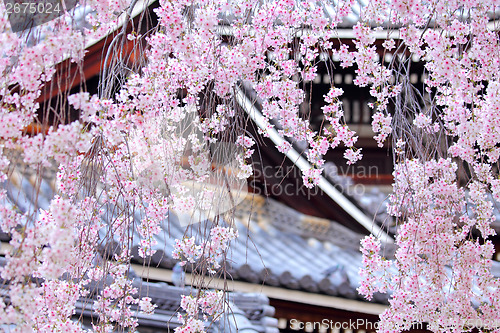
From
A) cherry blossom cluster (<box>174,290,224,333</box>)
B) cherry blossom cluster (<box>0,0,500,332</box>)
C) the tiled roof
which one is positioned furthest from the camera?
the tiled roof

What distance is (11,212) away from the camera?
6.19 ft

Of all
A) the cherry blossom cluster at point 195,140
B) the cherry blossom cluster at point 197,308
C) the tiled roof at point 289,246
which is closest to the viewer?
the cherry blossom cluster at point 195,140

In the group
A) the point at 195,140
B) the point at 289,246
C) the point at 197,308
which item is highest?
the point at 195,140

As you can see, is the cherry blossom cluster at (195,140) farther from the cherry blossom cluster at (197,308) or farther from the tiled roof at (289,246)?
the tiled roof at (289,246)

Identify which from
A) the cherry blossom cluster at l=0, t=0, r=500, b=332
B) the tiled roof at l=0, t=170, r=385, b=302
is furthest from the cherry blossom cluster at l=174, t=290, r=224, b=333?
the tiled roof at l=0, t=170, r=385, b=302

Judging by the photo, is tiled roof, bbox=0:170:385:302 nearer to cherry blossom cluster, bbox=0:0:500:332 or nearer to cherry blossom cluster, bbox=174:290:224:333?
cherry blossom cluster, bbox=0:0:500:332

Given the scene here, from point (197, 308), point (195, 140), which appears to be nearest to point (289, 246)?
point (195, 140)

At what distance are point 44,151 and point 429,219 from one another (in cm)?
181

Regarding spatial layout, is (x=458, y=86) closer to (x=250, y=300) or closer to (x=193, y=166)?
(x=193, y=166)

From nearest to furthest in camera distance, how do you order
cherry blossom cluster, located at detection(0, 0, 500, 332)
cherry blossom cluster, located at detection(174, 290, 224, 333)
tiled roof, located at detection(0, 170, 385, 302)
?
cherry blossom cluster, located at detection(0, 0, 500, 332) → cherry blossom cluster, located at detection(174, 290, 224, 333) → tiled roof, located at detection(0, 170, 385, 302)

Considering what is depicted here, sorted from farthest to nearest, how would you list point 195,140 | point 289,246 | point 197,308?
point 289,246 < point 195,140 < point 197,308

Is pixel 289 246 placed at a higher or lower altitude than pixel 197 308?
higher

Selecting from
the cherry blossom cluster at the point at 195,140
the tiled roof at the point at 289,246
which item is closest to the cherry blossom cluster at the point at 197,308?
the cherry blossom cluster at the point at 195,140

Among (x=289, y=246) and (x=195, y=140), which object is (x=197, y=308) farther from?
(x=289, y=246)
